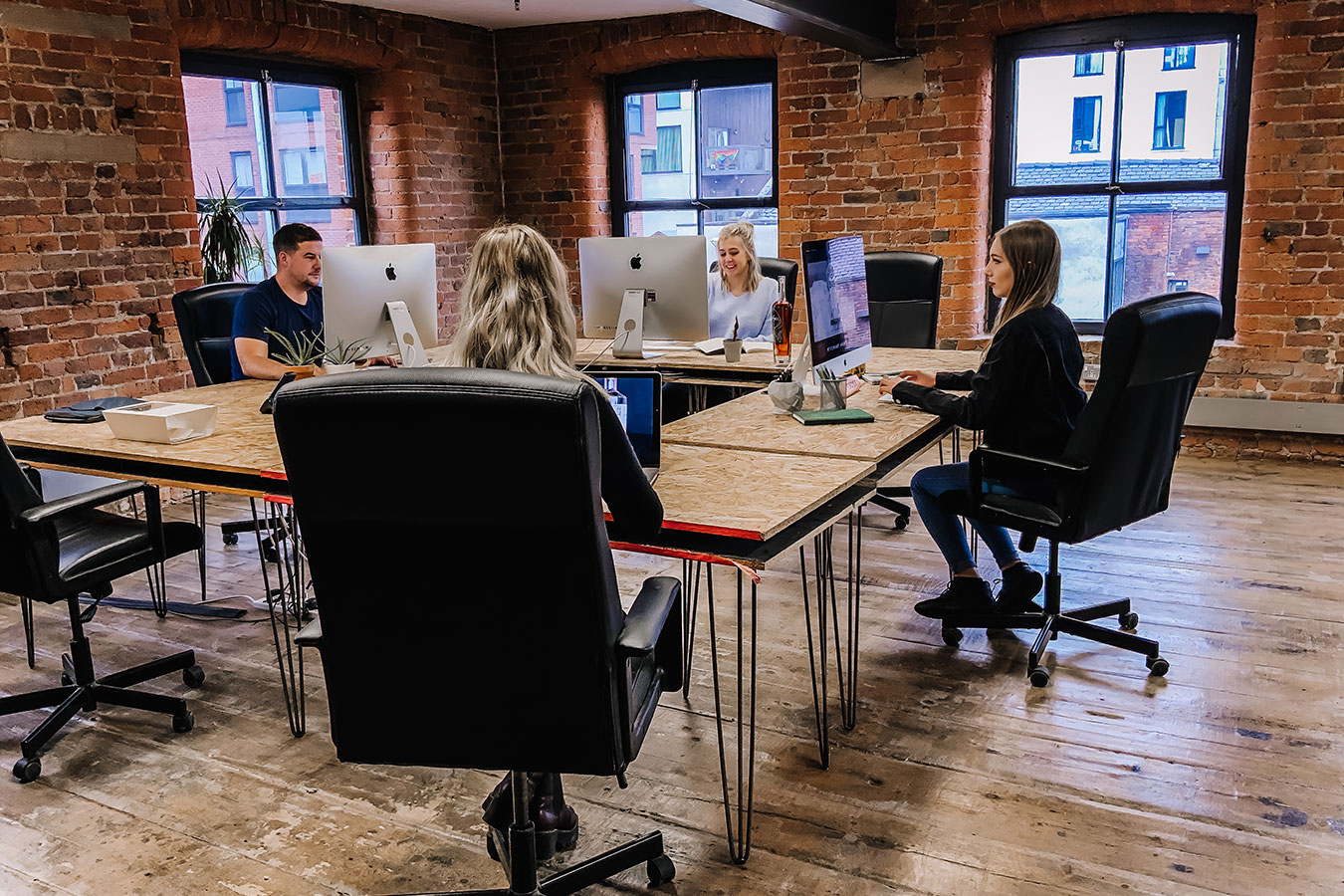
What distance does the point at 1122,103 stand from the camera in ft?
18.6

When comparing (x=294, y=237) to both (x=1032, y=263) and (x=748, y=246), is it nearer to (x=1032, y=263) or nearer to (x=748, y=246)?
(x=748, y=246)

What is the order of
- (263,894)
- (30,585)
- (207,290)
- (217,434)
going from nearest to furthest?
1. (263,894)
2. (30,585)
3. (217,434)
4. (207,290)

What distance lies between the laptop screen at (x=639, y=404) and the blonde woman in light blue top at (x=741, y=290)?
234cm

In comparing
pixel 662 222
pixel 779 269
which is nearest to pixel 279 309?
pixel 779 269

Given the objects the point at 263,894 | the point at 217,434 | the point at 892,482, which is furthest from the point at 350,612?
the point at 892,482

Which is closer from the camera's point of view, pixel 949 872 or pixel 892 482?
pixel 949 872

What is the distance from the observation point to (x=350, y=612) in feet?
5.56

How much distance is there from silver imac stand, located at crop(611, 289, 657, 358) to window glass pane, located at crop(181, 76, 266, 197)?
2.44 m

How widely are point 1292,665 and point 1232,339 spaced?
2.87 metres

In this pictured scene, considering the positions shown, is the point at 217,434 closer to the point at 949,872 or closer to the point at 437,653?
the point at 437,653

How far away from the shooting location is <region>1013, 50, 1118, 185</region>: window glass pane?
573 cm

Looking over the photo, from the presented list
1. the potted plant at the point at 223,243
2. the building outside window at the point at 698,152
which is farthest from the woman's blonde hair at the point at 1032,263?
the potted plant at the point at 223,243

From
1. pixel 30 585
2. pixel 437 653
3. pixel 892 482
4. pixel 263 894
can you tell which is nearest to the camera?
pixel 437 653

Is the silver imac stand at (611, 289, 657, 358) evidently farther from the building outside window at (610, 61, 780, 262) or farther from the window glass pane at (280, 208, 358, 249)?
the window glass pane at (280, 208, 358, 249)
